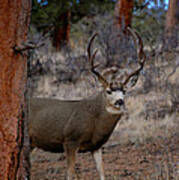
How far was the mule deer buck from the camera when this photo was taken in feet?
19.1

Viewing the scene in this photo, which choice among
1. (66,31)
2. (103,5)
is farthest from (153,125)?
(103,5)

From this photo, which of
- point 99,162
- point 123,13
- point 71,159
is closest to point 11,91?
point 71,159

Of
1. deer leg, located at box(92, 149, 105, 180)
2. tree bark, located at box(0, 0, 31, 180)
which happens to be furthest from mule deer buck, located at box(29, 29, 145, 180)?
tree bark, located at box(0, 0, 31, 180)

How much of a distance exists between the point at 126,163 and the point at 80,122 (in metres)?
1.50

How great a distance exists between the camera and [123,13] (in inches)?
566

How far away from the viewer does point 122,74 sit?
10.4 metres

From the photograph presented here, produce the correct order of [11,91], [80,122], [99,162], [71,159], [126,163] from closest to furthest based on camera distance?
[11,91] < [71,159] < [80,122] < [99,162] < [126,163]

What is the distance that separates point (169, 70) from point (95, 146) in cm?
642

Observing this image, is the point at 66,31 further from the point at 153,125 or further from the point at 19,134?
the point at 19,134

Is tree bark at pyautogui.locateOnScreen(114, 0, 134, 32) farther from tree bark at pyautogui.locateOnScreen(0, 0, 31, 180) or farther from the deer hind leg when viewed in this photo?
tree bark at pyautogui.locateOnScreen(0, 0, 31, 180)

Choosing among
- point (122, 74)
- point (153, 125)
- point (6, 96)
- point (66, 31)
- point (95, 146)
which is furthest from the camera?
point (66, 31)

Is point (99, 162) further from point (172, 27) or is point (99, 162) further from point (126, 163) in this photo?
point (172, 27)

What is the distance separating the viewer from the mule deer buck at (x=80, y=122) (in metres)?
5.83

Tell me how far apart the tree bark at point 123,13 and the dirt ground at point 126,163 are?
7.20 metres
